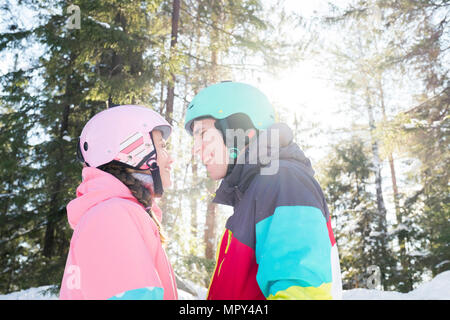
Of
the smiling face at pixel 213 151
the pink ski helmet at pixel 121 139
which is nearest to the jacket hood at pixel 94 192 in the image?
the pink ski helmet at pixel 121 139

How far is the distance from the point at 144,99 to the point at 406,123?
24.7ft

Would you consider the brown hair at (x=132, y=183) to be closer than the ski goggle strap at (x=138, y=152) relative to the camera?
Yes

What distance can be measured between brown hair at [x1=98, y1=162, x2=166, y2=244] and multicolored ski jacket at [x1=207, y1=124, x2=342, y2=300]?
0.52 metres

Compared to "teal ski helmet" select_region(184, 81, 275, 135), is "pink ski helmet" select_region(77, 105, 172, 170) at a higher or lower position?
lower

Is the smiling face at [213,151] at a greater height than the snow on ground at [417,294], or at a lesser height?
greater

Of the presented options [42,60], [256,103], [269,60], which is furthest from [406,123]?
[42,60]

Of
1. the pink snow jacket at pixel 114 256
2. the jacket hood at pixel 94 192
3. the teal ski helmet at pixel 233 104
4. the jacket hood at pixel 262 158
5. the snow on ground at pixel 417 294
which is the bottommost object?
the snow on ground at pixel 417 294

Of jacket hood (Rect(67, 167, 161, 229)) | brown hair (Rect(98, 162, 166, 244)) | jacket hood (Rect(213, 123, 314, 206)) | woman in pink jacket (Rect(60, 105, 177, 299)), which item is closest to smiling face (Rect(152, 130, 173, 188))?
woman in pink jacket (Rect(60, 105, 177, 299))

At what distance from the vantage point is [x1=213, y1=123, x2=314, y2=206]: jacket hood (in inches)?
71.7

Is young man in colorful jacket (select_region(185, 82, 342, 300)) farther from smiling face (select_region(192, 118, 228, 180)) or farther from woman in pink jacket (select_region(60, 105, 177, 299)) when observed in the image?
woman in pink jacket (select_region(60, 105, 177, 299))

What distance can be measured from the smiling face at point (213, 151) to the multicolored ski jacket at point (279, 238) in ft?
0.65

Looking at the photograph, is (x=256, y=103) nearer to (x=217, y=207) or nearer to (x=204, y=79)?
(x=204, y=79)

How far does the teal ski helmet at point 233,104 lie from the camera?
218 cm

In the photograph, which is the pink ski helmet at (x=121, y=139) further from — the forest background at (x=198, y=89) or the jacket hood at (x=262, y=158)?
the forest background at (x=198, y=89)
